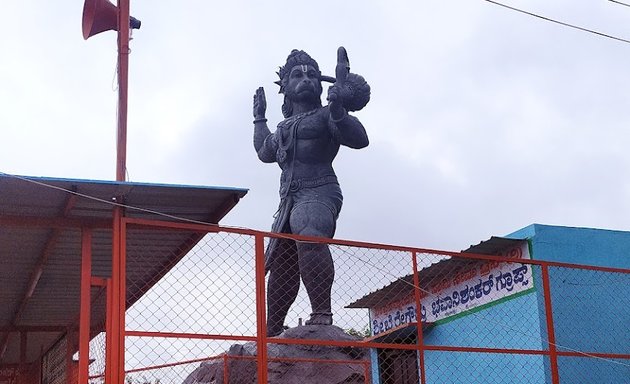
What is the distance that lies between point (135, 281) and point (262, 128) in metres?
2.89

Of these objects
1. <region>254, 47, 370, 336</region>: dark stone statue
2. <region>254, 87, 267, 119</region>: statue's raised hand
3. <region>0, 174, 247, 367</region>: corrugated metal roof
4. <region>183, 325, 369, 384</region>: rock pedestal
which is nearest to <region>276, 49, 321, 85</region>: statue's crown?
<region>254, 47, 370, 336</region>: dark stone statue

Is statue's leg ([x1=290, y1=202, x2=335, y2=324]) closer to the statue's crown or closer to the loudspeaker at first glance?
the statue's crown

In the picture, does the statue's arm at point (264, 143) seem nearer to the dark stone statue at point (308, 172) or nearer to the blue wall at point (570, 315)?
the dark stone statue at point (308, 172)

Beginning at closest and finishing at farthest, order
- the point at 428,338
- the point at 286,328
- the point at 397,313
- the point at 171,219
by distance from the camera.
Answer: the point at 171,219 < the point at 286,328 < the point at 428,338 < the point at 397,313

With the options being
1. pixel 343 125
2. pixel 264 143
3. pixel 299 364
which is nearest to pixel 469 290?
pixel 264 143

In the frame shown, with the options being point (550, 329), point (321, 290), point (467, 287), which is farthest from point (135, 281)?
point (467, 287)

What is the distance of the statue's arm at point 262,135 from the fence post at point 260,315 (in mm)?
3641

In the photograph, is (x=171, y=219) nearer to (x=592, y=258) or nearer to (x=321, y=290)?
(x=321, y=290)

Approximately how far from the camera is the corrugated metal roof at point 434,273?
1170cm

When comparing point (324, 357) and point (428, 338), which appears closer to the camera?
point (324, 357)

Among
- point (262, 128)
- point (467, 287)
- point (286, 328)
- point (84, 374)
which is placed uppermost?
point (262, 128)

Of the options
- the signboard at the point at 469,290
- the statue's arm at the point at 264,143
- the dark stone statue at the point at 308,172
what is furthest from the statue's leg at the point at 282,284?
the signboard at the point at 469,290

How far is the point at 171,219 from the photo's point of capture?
6.73 metres

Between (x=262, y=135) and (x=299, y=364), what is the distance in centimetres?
295
